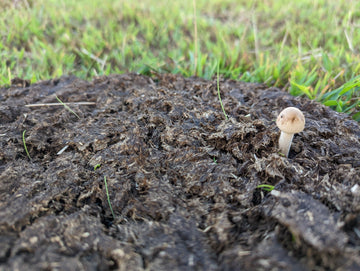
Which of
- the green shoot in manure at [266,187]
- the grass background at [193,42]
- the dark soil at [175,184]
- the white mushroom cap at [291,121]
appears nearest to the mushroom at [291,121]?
the white mushroom cap at [291,121]

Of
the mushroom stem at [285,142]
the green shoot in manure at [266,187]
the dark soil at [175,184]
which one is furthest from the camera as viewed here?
the mushroom stem at [285,142]

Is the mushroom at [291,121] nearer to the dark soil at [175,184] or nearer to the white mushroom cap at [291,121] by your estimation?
the white mushroom cap at [291,121]

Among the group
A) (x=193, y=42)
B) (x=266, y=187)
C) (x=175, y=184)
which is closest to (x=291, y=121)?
(x=266, y=187)

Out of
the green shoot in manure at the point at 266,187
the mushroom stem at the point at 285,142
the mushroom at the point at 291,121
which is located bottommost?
the green shoot in manure at the point at 266,187

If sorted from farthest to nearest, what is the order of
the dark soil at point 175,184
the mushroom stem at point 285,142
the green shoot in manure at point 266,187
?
the mushroom stem at point 285,142
the green shoot in manure at point 266,187
the dark soil at point 175,184

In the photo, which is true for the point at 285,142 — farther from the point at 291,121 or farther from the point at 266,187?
the point at 266,187
